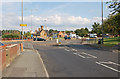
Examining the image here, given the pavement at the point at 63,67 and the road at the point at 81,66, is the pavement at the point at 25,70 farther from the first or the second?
the road at the point at 81,66

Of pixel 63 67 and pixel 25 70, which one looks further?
pixel 63 67

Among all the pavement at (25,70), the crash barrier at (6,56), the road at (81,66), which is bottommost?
the road at (81,66)

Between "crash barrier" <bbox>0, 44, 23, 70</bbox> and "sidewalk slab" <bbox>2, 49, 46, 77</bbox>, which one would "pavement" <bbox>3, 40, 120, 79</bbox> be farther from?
"crash barrier" <bbox>0, 44, 23, 70</bbox>

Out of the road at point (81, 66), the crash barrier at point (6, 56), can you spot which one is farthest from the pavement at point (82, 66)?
the crash barrier at point (6, 56)

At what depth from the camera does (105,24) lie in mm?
64125

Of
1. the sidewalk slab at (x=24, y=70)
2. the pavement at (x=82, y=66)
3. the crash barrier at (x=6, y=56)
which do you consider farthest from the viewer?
the crash barrier at (x=6, y=56)

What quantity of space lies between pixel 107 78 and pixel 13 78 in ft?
13.3

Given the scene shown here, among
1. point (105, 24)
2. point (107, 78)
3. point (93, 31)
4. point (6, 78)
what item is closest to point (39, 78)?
point (6, 78)

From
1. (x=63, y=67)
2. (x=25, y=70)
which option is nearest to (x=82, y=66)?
(x=63, y=67)

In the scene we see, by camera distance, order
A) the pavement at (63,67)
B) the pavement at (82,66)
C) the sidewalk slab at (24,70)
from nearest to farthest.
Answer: the sidewalk slab at (24,70) < the pavement at (63,67) < the pavement at (82,66)

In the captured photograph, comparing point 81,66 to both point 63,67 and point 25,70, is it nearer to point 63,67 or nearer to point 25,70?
point 63,67

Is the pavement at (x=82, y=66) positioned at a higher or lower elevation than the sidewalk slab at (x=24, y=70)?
lower

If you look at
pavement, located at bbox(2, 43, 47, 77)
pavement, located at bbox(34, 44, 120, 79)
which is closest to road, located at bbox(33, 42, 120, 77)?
pavement, located at bbox(34, 44, 120, 79)

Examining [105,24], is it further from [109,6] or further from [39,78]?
[39,78]
